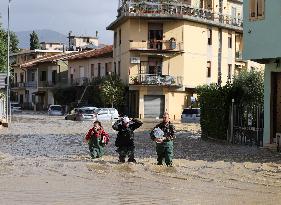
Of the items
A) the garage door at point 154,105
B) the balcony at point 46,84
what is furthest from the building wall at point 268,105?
the balcony at point 46,84

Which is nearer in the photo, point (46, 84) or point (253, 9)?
point (253, 9)

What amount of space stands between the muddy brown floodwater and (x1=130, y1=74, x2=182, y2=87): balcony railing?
3549 centimetres

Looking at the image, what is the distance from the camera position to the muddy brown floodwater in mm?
11102

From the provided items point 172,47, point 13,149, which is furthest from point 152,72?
point 13,149

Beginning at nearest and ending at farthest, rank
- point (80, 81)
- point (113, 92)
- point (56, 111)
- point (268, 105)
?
1. point (268, 105)
2. point (113, 92)
3. point (56, 111)
4. point (80, 81)

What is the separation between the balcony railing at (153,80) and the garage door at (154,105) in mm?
1664

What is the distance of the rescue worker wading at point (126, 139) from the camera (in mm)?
17109

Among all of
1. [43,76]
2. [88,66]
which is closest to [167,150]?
[88,66]

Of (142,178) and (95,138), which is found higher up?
(95,138)

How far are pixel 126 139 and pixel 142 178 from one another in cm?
344

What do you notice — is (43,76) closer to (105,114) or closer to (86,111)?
(86,111)

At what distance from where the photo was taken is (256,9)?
2144cm

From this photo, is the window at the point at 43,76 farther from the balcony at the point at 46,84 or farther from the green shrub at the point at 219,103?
the green shrub at the point at 219,103

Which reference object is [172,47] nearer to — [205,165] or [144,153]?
[144,153]
